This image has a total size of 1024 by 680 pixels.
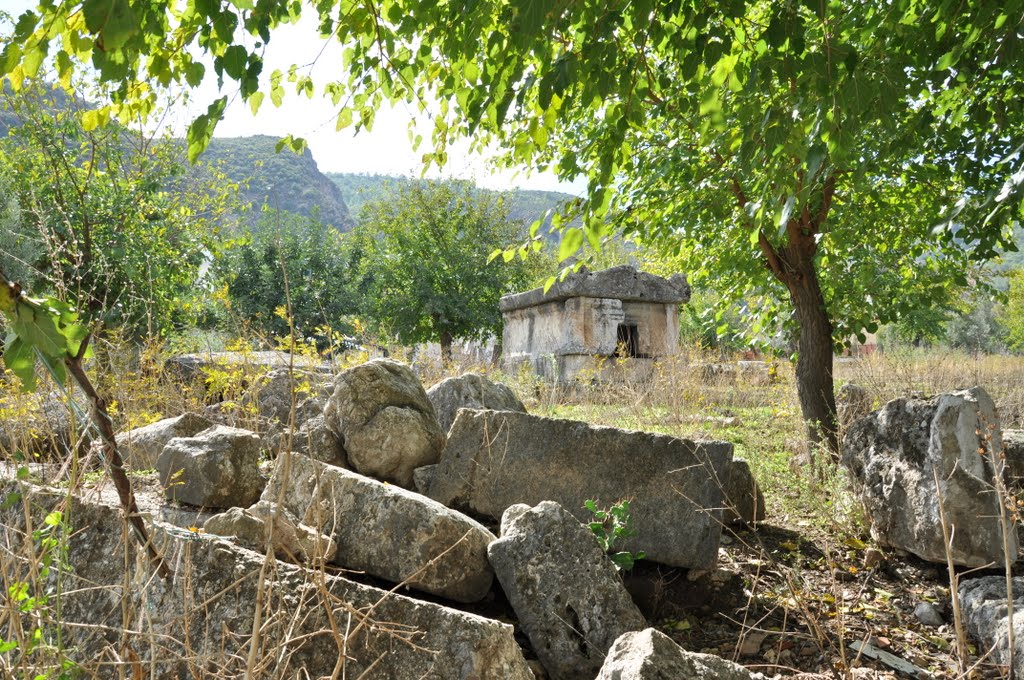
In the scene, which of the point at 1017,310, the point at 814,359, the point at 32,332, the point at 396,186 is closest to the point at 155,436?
the point at 32,332

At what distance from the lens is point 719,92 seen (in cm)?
289

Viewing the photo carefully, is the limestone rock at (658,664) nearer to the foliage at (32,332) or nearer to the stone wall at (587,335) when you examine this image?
the foliage at (32,332)

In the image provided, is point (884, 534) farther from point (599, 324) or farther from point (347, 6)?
point (599, 324)

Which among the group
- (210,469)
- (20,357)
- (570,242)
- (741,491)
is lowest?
(741,491)

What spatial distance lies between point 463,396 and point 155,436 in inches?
82.9

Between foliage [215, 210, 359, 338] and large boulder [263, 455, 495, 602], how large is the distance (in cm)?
1572

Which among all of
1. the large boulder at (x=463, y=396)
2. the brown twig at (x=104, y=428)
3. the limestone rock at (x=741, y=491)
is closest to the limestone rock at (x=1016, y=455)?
the limestone rock at (x=741, y=491)

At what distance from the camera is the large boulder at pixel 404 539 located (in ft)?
10.1

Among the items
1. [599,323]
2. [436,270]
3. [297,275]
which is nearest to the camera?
[599,323]

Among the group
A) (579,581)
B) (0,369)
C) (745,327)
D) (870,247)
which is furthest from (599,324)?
(579,581)

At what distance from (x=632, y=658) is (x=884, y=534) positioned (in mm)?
2455

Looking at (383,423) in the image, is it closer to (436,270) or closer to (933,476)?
(933,476)

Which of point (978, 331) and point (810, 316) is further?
point (978, 331)

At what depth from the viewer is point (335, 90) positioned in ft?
12.1
